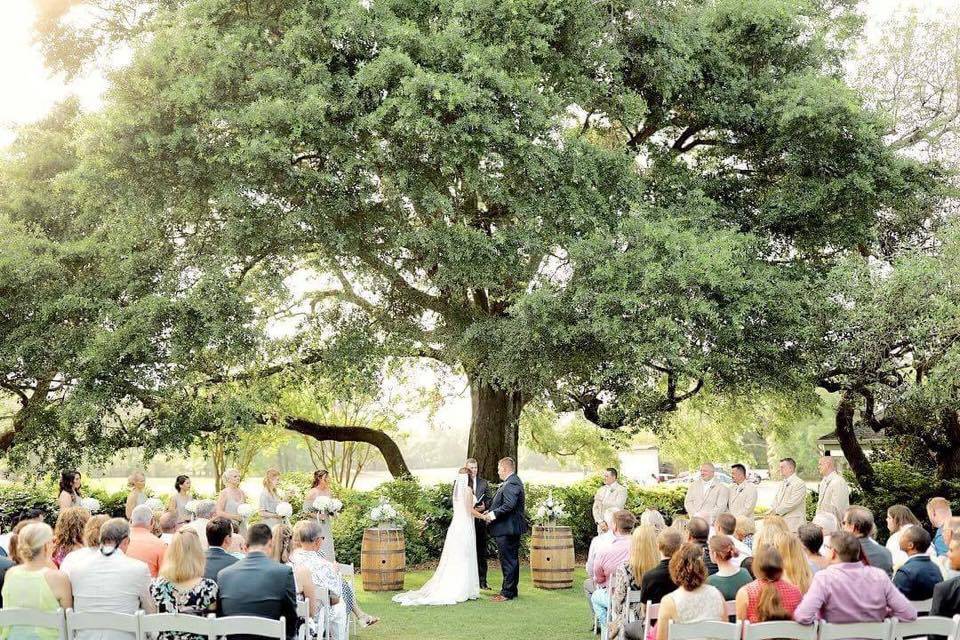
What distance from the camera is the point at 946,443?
22047 mm

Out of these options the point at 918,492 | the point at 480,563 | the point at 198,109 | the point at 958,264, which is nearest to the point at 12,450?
the point at 198,109

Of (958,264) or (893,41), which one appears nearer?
(958,264)

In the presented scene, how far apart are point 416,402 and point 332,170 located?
509 inches

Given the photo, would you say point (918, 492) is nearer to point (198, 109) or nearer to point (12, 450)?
point (198, 109)

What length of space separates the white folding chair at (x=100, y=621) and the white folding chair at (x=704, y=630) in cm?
358

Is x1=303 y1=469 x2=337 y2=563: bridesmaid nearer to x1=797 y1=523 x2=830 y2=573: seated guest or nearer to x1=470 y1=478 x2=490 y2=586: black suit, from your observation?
x1=470 y1=478 x2=490 y2=586: black suit

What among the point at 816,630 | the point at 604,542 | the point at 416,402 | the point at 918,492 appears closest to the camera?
the point at 816,630

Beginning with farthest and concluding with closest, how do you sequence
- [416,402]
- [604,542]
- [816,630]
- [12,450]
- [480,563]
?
[416,402] → [12,450] → [480,563] → [604,542] → [816,630]

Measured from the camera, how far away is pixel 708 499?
1544 centimetres

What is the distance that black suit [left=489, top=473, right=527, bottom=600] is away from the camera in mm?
14141

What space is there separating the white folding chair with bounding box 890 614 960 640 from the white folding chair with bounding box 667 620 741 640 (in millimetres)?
1179

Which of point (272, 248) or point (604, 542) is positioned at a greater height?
point (272, 248)

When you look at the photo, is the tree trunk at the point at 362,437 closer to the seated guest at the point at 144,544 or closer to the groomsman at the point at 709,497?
the groomsman at the point at 709,497

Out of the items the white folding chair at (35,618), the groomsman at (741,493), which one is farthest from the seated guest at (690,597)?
the groomsman at (741,493)
